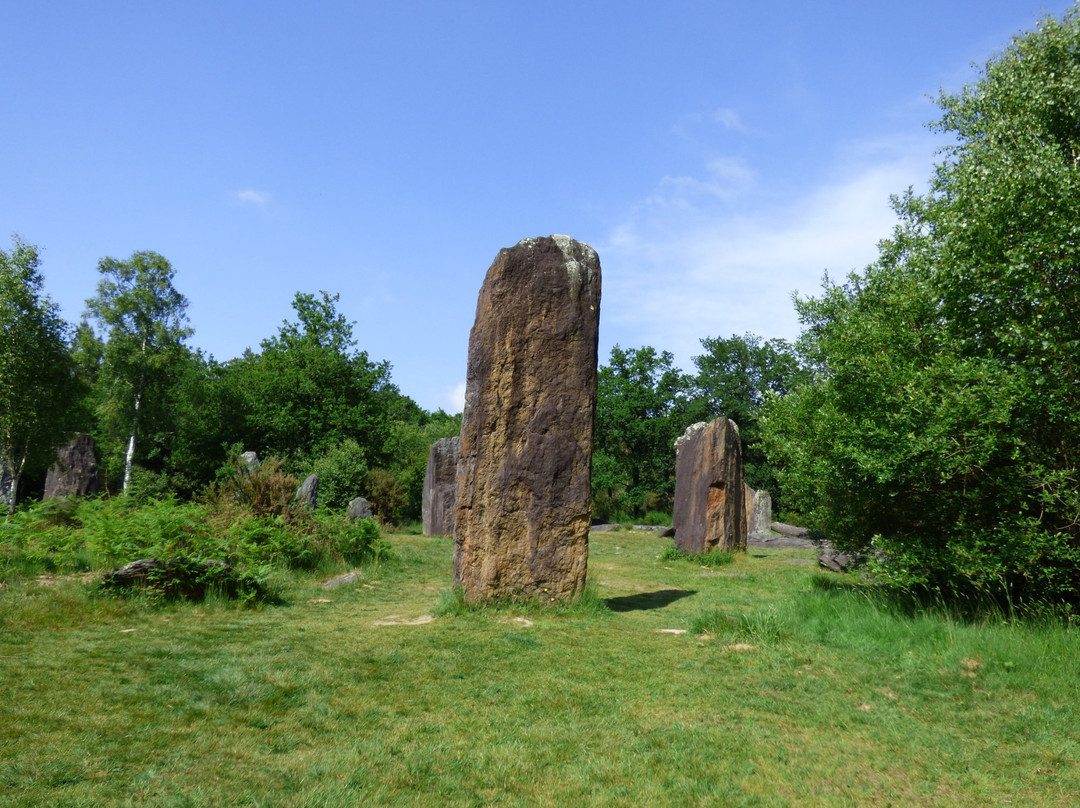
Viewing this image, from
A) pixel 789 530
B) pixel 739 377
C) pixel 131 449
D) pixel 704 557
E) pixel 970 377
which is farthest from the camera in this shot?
pixel 739 377

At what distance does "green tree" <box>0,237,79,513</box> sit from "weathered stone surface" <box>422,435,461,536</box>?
40.5 ft

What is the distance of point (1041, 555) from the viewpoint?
6.58 m

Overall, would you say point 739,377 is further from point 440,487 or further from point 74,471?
point 74,471

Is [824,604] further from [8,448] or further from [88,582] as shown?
[8,448]

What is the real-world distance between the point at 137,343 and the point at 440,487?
1861cm

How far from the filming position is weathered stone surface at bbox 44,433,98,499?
25.0m

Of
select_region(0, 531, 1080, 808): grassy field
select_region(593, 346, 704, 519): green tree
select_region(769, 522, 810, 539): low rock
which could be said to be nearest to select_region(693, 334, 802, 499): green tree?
select_region(593, 346, 704, 519): green tree

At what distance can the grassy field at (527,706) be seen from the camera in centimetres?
375

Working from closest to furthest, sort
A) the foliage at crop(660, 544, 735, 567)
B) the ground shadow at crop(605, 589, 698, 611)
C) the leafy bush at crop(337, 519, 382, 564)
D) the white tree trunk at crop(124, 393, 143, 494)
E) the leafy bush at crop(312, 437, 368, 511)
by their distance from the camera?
the ground shadow at crop(605, 589, 698, 611), the leafy bush at crop(337, 519, 382, 564), the foliage at crop(660, 544, 735, 567), the leafy bush at crop(312, 437, 368, 511), the white tree trunk at crop(124, 393, 143, 494)

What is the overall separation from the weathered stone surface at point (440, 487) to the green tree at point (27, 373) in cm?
1235

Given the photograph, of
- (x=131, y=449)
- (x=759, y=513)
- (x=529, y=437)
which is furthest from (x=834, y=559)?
(x=131, y=449)

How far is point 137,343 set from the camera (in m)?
31.0

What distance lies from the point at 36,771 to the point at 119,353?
3055 cm

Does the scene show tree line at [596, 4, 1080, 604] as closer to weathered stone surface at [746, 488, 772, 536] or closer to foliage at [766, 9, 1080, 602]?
foliage at [766, 9, 1080, 602]
